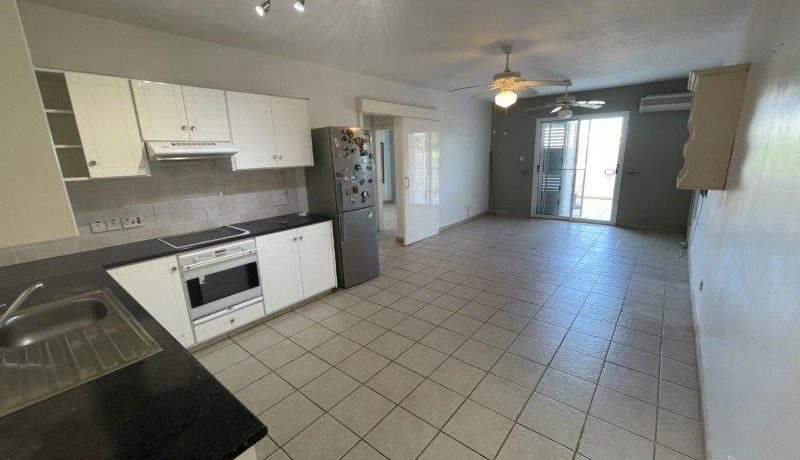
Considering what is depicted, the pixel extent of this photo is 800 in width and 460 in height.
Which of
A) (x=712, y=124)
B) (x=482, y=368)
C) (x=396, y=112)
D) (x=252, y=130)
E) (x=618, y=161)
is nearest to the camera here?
(x=712, y=124)

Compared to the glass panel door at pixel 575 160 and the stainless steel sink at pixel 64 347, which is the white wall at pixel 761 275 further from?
the glass panel door at pixel 575 160

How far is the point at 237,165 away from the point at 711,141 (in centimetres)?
372

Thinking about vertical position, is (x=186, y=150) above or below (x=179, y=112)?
below

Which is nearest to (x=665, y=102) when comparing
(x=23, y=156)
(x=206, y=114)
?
(x=206, y=114)

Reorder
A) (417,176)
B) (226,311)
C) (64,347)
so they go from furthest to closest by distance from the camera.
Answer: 1. (417,176)
2. (226,311)
3. (64,347)

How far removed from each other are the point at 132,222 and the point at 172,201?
0.33 m

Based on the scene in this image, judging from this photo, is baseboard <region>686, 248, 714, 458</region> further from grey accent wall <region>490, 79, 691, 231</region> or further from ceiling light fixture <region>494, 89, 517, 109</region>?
grey accent wall <region>490, 79, 691, 231</region>

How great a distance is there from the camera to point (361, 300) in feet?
11.4

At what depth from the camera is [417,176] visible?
5.36 m

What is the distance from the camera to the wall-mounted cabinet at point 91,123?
2096 mm

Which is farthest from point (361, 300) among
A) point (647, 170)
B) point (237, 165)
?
point (647, 170)

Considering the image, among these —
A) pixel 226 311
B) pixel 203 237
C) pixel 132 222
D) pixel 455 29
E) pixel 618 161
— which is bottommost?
pixel 226 311

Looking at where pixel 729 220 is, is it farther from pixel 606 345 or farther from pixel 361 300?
pixel 361 300

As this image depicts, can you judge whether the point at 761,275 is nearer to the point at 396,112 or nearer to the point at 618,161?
the point at 396,112
